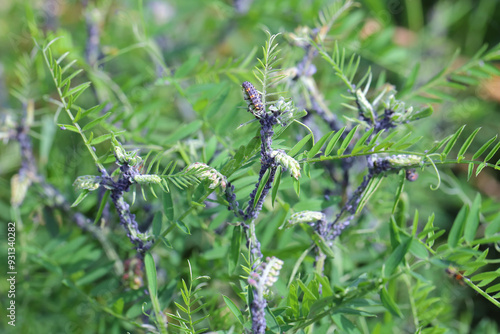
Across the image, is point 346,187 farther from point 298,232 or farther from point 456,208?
point 456,208

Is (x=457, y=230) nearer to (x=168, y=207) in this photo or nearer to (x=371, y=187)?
(x=371, y=187)

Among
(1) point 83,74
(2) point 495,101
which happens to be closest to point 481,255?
(1) point 83,74

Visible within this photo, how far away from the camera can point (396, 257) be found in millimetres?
377

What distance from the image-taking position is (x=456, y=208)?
1061mm

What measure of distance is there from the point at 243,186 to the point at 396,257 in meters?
0.17

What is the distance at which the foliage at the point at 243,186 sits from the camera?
1.24 ft

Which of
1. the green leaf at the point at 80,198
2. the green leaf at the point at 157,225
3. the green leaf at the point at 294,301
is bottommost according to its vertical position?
the green leaf at the point at 294,301

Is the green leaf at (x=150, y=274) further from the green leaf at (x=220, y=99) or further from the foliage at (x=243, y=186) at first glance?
the green leaf at (x=220, y=99)

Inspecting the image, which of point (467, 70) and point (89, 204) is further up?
point (467, 70)

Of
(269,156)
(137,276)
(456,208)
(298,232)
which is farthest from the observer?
(456,208)

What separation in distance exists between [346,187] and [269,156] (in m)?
0.25

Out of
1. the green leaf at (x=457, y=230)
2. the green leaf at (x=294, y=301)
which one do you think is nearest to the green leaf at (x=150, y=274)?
the green leaf at (x=294, y=301)

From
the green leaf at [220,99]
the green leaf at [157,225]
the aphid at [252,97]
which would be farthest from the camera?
the green leaf at [220,99]

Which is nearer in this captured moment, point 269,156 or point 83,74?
point 269,156
